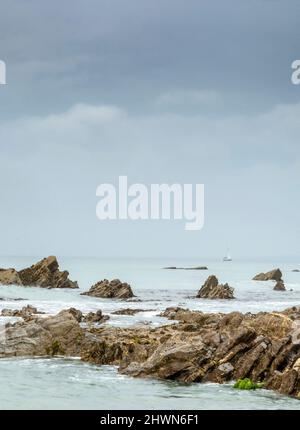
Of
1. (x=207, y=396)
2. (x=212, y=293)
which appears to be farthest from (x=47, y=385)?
(x=212, y=293)

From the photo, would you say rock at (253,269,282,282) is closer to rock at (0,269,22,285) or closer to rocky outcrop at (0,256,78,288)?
rocky outcrop at (0,256,78,288)

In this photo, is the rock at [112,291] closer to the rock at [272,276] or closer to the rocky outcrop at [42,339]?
the rocky outcrop at [42,339]

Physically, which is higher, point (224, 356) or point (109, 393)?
point (224, 356)

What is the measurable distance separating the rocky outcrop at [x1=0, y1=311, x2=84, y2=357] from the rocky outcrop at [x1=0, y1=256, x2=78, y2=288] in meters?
61.0

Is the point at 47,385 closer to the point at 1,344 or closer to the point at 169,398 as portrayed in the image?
the point at 169,398

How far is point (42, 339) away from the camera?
31156 millimetres

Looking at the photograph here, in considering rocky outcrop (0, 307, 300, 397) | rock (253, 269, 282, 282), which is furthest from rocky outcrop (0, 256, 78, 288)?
rock (253, 269, 282, 282)

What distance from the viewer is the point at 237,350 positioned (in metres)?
25.7

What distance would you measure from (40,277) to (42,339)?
64.6 metres

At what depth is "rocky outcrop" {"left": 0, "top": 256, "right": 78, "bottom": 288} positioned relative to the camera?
9244 centimetres

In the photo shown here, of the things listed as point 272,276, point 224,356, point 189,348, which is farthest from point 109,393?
point 272,276

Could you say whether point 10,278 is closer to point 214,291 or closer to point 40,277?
point 40,277
